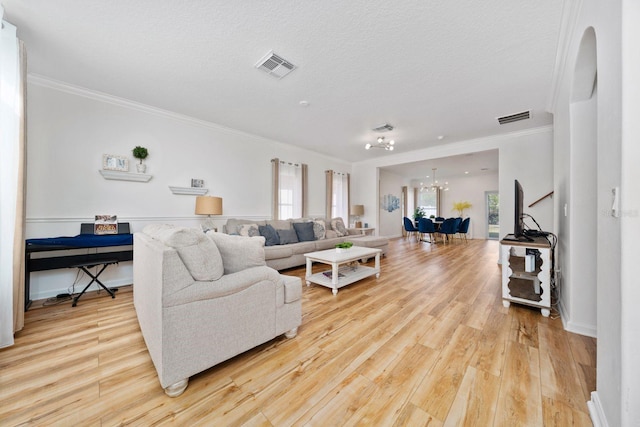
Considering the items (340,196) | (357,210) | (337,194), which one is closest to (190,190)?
(337,194)

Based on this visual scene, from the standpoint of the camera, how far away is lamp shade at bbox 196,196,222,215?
3770 millimetres

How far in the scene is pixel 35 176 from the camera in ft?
9.30

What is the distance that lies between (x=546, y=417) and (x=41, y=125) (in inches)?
210

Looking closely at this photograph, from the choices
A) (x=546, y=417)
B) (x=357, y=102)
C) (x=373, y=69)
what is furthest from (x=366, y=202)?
(x=546, y=417)

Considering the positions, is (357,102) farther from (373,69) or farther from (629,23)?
(629,23)

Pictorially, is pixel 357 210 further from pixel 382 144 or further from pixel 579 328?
pixel 579 328

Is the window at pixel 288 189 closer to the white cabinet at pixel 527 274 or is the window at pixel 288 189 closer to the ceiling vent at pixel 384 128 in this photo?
the ceiling vent at pixel 384 128

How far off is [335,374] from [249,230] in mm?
3014

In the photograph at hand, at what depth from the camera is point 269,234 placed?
170 inches

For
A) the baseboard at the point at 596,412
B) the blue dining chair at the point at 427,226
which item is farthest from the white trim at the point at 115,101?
the blue dining chair at the point at 427,226

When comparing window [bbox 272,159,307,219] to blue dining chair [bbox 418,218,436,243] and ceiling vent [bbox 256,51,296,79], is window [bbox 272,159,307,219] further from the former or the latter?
blue dining chair [bbox 418,218,436,243]

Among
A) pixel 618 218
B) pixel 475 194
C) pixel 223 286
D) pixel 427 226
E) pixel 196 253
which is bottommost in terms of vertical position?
pixel 223 286

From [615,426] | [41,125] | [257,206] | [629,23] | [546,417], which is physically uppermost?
[41,125]

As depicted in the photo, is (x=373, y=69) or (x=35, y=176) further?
(x=35, y=176)
